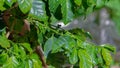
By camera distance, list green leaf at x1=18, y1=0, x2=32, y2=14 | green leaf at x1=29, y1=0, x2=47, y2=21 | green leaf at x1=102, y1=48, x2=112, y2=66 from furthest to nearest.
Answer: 1. green leaf at x1=102, y1=48, x2=112, y2=66
2. green leaf at x1=29, y1=0, x2=47, y2=21
3. green leaf at x1=18, y1=0, x2=32, y2=14

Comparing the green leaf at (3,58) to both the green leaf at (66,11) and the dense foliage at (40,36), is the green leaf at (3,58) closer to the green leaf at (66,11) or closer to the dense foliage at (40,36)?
the dense foliage at (40,36)

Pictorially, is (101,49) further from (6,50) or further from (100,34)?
(100,34)

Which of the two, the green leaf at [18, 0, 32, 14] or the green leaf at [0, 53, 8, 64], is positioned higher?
the green leaf at [18, 0, 32, 14]

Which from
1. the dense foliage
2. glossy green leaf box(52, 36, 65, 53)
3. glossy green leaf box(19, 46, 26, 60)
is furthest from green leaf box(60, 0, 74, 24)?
glossy green leaf box(19, 46, 26, 60)

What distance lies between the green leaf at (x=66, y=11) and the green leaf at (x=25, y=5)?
15 cm

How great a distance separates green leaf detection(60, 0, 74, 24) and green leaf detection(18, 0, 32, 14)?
149mm

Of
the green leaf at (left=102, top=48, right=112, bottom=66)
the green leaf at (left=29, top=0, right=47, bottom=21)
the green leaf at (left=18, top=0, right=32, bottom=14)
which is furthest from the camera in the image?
the green leaf at (left=102, top=48, right=112, bottom=66)

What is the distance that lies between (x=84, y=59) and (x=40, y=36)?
0.22m

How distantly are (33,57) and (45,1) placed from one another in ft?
0.79

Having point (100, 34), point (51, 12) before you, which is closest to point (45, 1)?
point (51, 12)

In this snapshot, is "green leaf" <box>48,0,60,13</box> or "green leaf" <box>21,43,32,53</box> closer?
"green leaf" <box>48,0,60,13</box>

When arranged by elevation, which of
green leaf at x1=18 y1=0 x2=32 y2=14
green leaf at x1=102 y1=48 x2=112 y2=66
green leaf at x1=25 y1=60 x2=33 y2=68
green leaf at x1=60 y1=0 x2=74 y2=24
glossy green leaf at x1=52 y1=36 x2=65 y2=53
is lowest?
green leaf at x1=102 y1=48 x2=112 y2=66

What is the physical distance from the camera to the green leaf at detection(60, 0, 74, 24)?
162 centimetres

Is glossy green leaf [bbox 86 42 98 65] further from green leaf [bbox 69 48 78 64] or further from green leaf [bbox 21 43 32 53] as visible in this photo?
green leaf [bbox 21 43 32 53]
